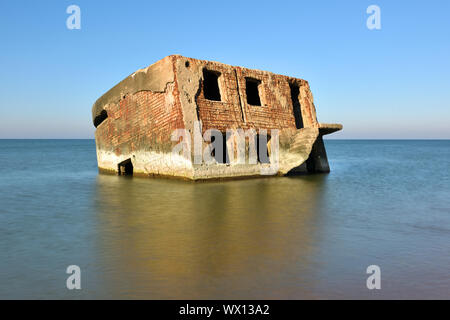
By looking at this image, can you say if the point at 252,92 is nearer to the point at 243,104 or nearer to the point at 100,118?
the point at 243,104

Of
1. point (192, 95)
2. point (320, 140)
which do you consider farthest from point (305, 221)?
point (320, 140)

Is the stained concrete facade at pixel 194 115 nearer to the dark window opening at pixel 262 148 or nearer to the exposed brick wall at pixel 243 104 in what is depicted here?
the exposed brick wall at pixel 243 104

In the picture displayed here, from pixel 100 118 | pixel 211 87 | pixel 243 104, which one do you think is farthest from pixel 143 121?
pixel 100 118

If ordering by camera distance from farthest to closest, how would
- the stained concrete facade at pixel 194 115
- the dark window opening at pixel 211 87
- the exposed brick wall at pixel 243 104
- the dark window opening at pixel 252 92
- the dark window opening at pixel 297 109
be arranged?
the dark window opening at pixel 297 109 → the dark window opening at pixel 252 92 → the dark window opening at pixel 211 87 → the exposed brick wall at pixel 243 104 → the stained concrete facade at pixel 194 115

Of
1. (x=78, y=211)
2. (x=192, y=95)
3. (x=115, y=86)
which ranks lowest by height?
(x=78, y=211)

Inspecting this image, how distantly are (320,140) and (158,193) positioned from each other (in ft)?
24.0

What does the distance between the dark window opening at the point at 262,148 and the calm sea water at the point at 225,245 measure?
137 inches

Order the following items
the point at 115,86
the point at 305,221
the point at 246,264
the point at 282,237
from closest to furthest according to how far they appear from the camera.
A: the point at 246,264
the point at 282,237
the point at 305,221
the point at 115,86

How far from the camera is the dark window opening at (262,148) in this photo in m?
11.2

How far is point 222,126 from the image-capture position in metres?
10.2

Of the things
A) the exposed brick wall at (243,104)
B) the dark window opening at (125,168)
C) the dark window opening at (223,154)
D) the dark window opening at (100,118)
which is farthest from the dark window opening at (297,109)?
the dark window opening at (100,118)

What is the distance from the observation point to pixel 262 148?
1133 cm

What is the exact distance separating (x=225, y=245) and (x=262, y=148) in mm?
7495

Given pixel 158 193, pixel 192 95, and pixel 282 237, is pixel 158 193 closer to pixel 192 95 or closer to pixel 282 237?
pixel 192 95
